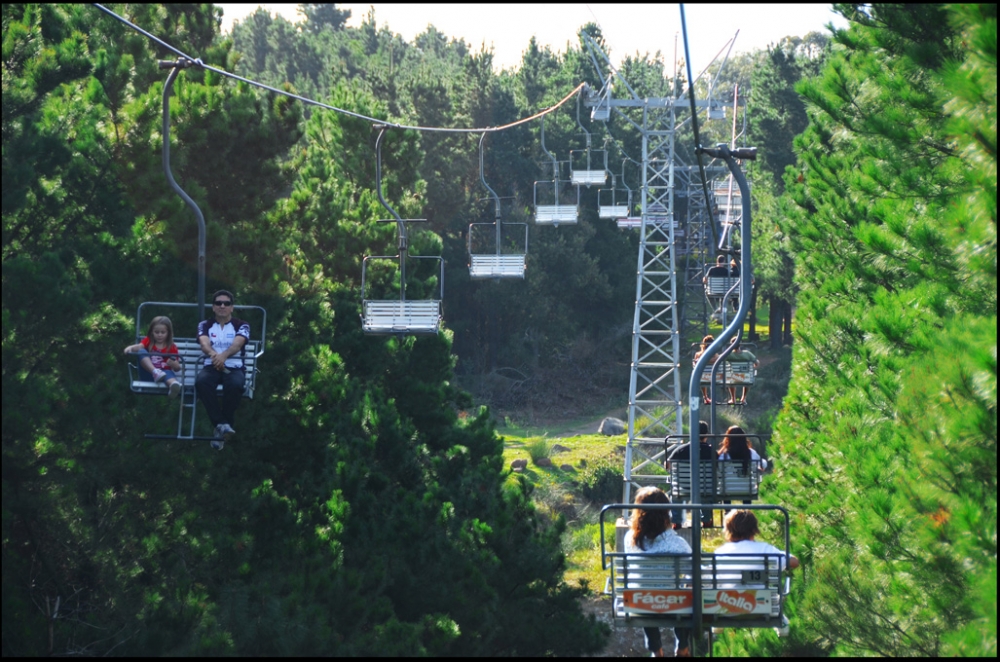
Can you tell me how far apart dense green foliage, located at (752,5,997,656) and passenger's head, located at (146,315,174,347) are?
5.83 m

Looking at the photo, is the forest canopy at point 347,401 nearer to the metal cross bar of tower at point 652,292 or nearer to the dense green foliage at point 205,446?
the dense green foliage at point 205,446

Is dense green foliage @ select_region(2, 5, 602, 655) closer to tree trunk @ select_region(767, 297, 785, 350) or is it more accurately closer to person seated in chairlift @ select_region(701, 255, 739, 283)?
person seated in chairlift @ select_region(701, 255, 739, 283)

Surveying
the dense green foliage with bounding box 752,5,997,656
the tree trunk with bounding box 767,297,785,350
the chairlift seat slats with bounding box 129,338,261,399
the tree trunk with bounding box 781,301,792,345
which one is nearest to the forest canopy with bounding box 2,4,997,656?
the dense green foliage with bounding box 752,5,997,656

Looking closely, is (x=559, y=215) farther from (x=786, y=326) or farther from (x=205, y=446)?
(x=786, y=326)

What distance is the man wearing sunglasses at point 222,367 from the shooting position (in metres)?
10.1

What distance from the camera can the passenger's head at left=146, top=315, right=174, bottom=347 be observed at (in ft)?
32.8

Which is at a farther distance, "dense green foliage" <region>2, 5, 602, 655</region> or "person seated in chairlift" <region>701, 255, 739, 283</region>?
"person seated in chairlift" <region>701, 255, 739, 283</region>

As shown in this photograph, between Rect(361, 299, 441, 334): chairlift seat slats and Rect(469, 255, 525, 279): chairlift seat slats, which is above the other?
Rect(469, 255, 525, 279): chairlift seat slats

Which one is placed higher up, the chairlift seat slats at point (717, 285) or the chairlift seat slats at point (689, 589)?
the chairlift seat slats at point (717, 285)

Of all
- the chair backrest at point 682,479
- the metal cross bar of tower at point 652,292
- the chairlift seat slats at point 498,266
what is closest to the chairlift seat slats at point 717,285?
the metal cross bar of tower at point 652,292

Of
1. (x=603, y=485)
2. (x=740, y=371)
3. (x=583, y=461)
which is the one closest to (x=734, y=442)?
(x=740, y=371)

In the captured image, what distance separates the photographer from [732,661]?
10367 millimetres

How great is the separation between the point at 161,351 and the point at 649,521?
4723 mm

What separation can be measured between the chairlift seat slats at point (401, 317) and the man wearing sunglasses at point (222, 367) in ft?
15.9
